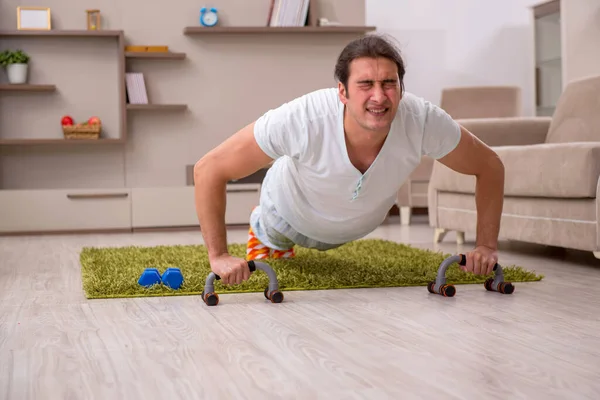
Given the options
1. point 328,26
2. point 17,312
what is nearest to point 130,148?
point 328,26

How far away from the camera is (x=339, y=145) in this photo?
226cm

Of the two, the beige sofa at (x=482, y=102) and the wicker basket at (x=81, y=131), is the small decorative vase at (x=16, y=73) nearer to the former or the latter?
the wicker basket at (x=81, y=131)

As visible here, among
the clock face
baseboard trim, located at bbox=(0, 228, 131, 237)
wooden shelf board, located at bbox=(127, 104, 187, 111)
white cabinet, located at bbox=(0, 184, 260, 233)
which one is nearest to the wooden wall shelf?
wooden shelf board, located at bbox=(127, 104, 187, 111)

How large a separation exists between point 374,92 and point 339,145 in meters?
0.21

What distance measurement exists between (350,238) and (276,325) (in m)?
0.84

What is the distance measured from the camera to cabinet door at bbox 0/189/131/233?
5531mm

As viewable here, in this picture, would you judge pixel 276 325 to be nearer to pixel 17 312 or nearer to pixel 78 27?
pixel 17 312

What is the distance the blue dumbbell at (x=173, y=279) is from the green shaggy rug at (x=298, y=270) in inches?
0.9

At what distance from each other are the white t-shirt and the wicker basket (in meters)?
3.57

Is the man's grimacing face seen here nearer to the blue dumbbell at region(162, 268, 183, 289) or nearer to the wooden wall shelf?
the blue dumbbell at region(162, 268, 183, 289)

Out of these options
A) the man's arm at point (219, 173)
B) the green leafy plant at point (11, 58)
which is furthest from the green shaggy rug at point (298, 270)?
the green leafy plant at point (11, 58)

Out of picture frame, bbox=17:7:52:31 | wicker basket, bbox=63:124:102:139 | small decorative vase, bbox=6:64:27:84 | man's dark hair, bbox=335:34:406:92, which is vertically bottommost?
man's dark hair, bbox=335:34:406:92

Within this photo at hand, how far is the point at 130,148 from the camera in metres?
6.02

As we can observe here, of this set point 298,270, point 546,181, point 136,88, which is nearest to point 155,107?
point 136,88
